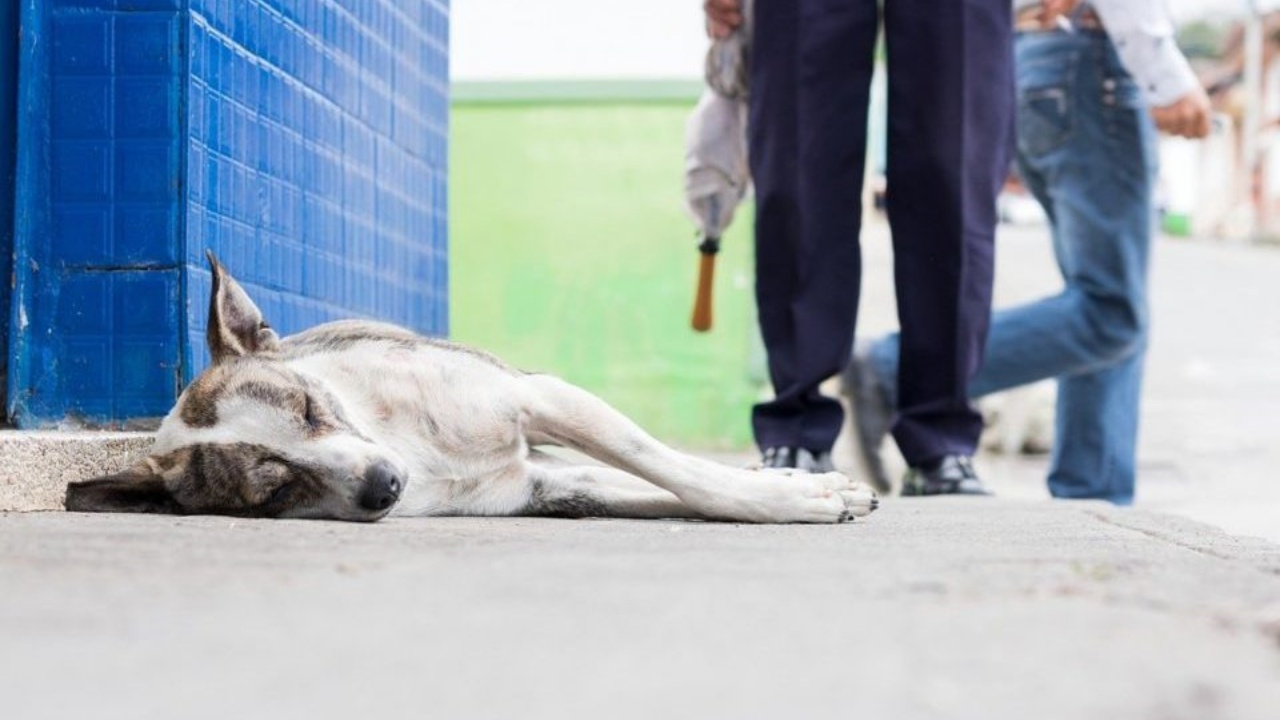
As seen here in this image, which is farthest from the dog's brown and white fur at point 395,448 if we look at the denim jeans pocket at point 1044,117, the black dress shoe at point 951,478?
the denim jeans pocket at point 1044,117

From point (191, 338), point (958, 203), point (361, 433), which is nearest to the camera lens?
point (361, 433)

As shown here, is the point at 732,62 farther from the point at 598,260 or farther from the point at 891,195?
the point at 598,260

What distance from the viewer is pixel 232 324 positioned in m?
3.36

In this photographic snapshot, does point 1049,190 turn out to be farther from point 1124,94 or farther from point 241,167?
point 241,167

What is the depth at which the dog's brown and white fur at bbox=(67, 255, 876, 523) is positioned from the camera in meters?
3.10

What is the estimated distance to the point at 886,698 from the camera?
130 centimetres

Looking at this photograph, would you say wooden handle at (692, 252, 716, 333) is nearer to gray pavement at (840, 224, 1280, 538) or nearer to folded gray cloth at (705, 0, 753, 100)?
folded gray cloth at (705, 0, 753, 100)

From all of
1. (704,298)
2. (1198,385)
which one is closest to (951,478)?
(704,298)

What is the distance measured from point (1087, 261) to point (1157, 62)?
87cm

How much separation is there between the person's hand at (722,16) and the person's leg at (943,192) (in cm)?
49

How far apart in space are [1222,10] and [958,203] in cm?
4154

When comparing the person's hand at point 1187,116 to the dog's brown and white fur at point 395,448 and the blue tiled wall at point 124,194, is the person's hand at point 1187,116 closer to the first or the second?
the dog's brown and white fur at point 395,448

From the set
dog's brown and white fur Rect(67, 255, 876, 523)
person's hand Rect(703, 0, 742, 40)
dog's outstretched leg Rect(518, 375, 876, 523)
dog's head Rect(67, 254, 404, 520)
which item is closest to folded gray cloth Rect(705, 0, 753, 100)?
person's hand Rect(703, 0, 742, 40)

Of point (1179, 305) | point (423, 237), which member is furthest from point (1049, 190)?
point (1179, 305)
